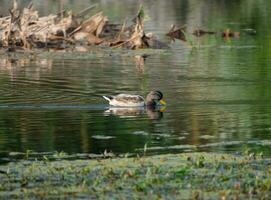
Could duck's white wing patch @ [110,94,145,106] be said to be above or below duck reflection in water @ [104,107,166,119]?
above

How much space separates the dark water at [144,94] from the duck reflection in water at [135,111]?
35 millimetres

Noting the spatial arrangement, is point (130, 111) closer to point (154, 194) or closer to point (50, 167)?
point (50, 167)

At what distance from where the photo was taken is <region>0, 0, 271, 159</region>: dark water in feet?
46.9

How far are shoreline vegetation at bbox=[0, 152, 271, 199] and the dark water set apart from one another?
3.43ft

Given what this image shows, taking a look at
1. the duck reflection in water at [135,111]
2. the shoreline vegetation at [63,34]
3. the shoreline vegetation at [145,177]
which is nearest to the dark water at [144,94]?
the duck reflection in water at [135,111]

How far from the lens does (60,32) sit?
2850cm

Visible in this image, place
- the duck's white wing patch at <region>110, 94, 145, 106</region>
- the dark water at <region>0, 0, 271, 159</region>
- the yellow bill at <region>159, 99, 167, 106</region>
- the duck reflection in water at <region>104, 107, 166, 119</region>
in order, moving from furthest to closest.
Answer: the yellow bill at <region>159, 99, 167, 106</region> < the duck's white wing patch at <region>110, 94, 145, 106</region> < the duck reflection in water at <region>104, 107, 166, 119</region> < the dark water at <region>0, 0, 271, 159</region>

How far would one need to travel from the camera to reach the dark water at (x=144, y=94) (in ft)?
46.9

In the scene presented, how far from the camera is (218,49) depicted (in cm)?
2777

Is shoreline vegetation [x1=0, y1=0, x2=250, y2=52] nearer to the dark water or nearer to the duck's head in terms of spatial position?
the dark water

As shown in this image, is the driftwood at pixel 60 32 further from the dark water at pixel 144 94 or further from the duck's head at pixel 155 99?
the duck's head at pixel 155 99

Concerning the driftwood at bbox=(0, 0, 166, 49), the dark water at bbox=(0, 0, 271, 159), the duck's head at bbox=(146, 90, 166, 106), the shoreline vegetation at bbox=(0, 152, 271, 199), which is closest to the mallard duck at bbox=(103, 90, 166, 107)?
the duck's head at bbox=(146, 90, 166, 106)

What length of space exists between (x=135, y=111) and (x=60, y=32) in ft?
35.8

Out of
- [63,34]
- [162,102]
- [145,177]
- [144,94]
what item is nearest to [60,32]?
[63,34]
